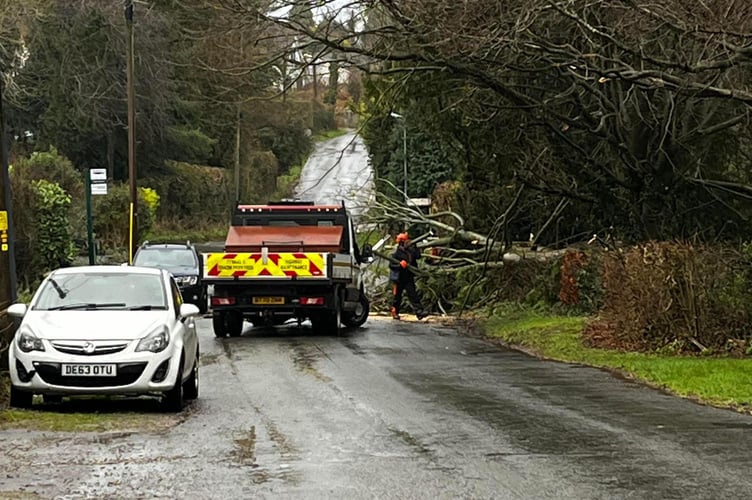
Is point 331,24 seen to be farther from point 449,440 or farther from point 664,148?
point 449,440

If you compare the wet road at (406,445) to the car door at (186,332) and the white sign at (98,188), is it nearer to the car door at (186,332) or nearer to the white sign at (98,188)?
the car door at (186,332)

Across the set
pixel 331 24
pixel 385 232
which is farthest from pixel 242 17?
pixel 385 232

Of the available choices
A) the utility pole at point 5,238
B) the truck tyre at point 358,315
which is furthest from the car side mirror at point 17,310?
the truck tyre at point 358,315

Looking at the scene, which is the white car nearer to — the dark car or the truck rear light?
the truck rear light

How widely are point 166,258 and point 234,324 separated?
8.59 meters

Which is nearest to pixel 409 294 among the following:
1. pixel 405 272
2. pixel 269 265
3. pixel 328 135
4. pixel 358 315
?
pixel 405 272

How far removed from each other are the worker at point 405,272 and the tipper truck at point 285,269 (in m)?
2.76

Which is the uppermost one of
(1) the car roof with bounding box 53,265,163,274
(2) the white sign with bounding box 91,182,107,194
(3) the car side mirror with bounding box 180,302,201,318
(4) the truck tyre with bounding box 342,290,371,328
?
(2) the white sign with bounding box 91,182,107,194

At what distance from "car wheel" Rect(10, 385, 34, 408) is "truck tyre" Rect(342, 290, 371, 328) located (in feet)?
44.8

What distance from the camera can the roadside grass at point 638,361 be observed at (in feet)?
46.9

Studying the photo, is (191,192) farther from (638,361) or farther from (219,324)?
(638,361)

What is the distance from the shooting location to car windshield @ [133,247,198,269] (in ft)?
103

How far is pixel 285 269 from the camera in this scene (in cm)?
2278

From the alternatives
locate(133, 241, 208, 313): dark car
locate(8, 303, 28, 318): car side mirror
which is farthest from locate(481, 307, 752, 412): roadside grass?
locate(133, 241, 208, 313): dark car
